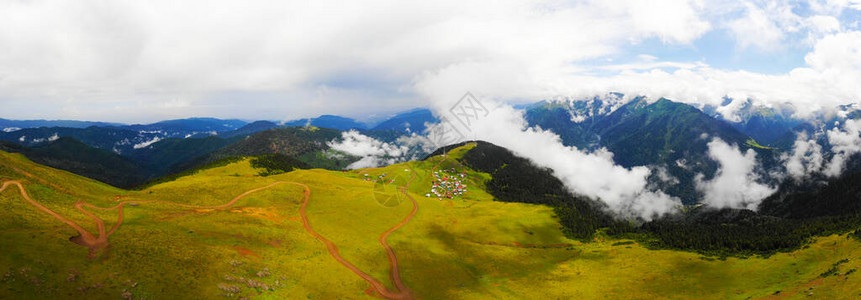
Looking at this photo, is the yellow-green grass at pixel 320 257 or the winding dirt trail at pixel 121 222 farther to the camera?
the winding dirt trail at pixel 121 222

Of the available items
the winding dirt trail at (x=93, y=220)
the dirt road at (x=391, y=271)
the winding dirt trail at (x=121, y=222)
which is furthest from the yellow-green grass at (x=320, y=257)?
the dirt road at (x=391, y=271)

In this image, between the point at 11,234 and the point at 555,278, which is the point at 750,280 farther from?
the point at 11,234

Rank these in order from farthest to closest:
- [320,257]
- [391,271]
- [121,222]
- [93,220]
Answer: [391,271], [320,257], [121,222], [93,220]

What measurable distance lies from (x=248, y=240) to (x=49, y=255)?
27379mm

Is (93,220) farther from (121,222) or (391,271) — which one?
(391,271)

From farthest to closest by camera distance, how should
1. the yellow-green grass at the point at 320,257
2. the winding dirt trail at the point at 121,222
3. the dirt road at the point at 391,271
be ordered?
1. the dirt road at the point at 391,271
2. the winding dirt trail at the point at 121,222
3. the yellow-green grass at the point at 320,257

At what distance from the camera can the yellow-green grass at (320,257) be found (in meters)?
44.0

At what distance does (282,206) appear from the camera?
96688 mm

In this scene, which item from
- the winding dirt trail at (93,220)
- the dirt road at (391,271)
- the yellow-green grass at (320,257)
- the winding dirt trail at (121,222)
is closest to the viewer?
the yellow-green grass at (320,257)

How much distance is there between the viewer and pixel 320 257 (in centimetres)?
6769

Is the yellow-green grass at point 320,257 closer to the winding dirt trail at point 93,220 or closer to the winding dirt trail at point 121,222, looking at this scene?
the winding dirt trail at point 93,220

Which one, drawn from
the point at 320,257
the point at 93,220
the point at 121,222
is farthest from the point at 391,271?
the point at 93,220

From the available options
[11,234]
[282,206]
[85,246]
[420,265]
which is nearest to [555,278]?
[420,265]

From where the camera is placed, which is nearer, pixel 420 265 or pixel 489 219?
pixel 420 265
